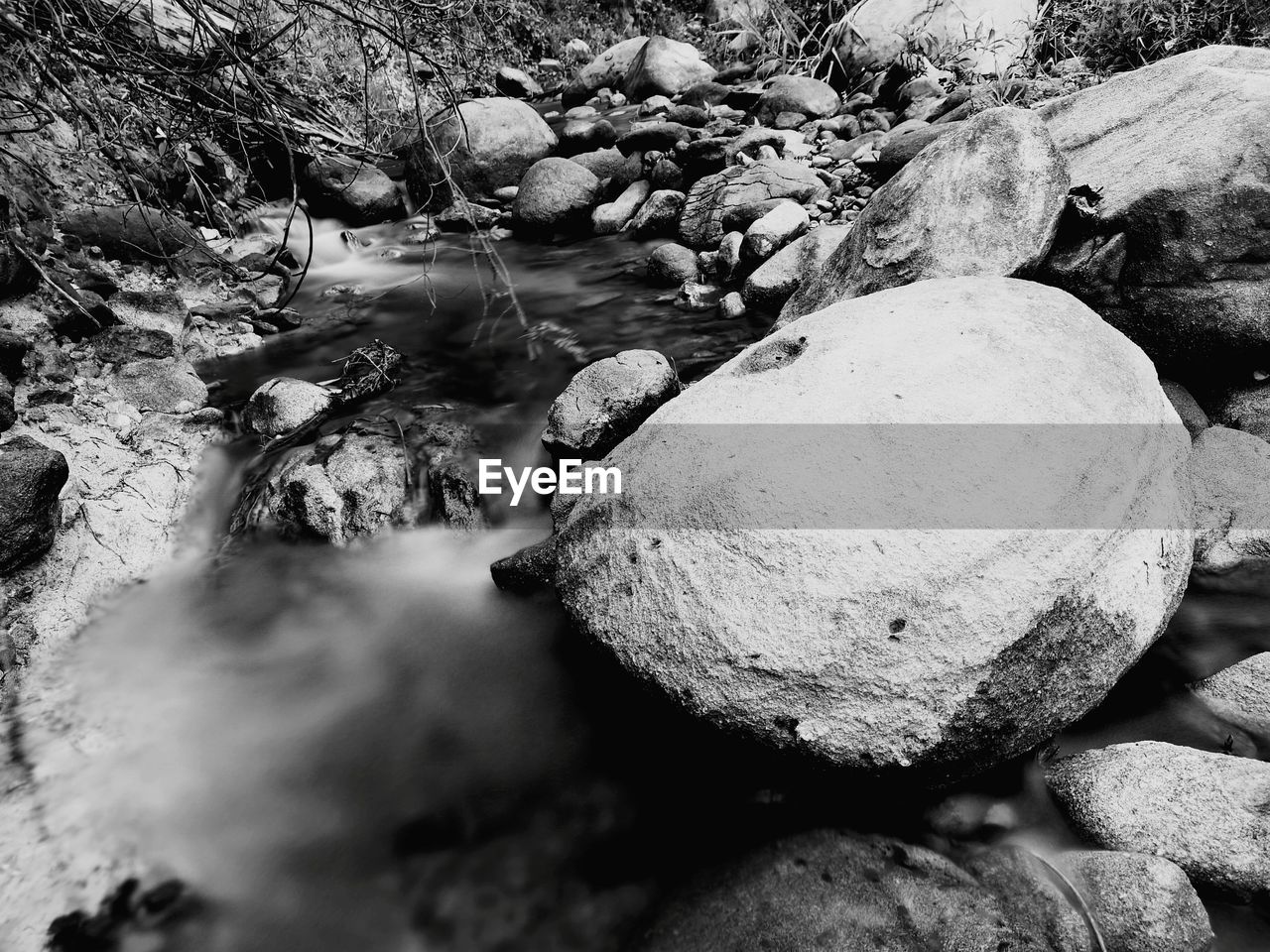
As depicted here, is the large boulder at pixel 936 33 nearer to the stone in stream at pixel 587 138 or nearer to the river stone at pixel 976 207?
the stone in stream at pixel 587 138

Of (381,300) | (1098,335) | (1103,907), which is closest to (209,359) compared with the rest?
(381,300)

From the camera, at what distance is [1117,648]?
7.05 ft

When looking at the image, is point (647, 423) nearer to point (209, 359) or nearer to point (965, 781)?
point (965, 781)

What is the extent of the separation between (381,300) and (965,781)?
20.3 feet

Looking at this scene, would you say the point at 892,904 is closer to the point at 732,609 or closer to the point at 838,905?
the point at 838,905

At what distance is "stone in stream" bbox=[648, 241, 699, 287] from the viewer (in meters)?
6.31

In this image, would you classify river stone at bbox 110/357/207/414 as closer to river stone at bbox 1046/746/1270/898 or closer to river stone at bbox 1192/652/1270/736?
river stone at bbox 1046/746/1270/898

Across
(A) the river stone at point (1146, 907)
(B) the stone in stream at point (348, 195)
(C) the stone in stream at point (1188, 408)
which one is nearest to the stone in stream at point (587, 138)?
(B) the stone in stream at point (348, 195)

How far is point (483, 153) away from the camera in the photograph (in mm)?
8828

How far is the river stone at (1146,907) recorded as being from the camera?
1.83 m

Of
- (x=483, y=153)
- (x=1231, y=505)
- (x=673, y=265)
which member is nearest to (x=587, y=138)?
(x=483, y=153)

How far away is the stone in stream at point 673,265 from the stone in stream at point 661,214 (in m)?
0.97

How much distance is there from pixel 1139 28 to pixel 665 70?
6892 millimetres

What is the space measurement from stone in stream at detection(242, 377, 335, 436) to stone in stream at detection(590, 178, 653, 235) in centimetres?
425
